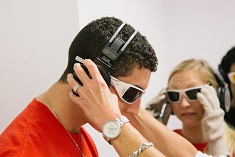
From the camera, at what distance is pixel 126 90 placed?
1.16m

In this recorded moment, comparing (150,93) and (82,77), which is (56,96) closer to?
(82,77)

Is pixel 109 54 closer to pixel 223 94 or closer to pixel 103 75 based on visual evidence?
pixel 103 75

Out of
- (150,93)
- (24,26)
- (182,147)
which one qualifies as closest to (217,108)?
(182,147)

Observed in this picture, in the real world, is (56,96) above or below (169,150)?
above

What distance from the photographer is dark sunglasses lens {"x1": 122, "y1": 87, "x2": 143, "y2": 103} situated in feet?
3.84

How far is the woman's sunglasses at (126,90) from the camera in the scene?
115 centimetres

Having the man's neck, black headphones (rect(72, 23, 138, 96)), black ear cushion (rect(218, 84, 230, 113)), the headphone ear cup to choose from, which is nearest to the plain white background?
the man's neck

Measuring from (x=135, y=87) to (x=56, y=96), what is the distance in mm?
268

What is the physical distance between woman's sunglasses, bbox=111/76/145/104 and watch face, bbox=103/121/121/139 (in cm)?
14

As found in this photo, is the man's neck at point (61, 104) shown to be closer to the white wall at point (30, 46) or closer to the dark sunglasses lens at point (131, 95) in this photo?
the dark sunglasses lens at point (131, 95)

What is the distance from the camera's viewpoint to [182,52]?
313cm

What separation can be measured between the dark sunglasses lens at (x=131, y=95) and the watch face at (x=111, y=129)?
141 mm

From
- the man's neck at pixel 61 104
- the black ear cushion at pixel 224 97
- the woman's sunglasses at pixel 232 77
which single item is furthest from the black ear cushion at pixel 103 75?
the woman's sunglasses at pixel 232 77

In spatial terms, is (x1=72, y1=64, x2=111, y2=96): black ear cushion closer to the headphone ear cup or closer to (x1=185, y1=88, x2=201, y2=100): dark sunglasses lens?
(x1=185, y1=88, x2=201, y2=100): dark sunglasses lens
